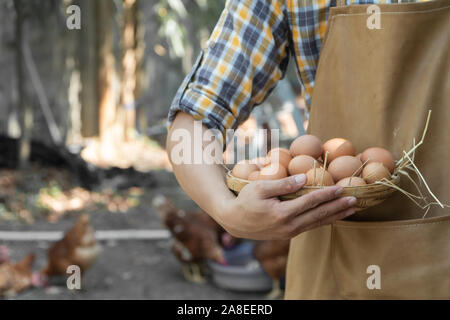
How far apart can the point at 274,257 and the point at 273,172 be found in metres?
2.33

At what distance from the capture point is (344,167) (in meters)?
1.17

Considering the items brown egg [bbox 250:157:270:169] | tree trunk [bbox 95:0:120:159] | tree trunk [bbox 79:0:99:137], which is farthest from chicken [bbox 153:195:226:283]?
tree trunk [bbox 79:0:99:137]

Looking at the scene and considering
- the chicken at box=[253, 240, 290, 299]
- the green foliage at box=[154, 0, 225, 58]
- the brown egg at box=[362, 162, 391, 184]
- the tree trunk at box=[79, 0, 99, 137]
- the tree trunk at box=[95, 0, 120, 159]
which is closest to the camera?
the brown egg at box=[362, 162, 391, 184]

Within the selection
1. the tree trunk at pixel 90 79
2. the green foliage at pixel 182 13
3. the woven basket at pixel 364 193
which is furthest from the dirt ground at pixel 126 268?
the green foliage at pixel 182 13

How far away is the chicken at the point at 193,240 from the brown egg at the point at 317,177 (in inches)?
106

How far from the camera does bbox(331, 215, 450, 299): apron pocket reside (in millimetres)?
1127

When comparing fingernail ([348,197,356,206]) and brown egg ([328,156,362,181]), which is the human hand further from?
brown egg ([328,156,362,181])

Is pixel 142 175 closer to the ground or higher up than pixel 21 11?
closer to the ground

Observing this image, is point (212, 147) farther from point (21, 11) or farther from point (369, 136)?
point (21, 11)

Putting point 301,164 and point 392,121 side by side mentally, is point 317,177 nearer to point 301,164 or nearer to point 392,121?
point 301,164

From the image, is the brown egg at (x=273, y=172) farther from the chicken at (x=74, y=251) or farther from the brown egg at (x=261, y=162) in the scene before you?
the chicken at (x=74, y=251)

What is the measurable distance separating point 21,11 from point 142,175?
2480 millimetres

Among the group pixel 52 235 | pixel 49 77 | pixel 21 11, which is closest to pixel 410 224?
pixel 52 235

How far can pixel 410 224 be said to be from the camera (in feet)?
3.75
